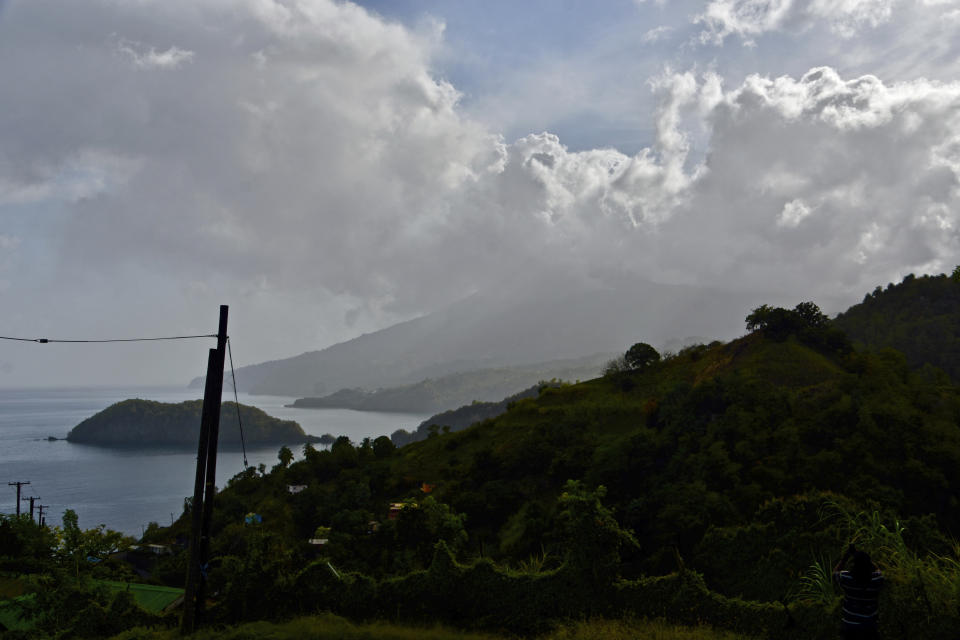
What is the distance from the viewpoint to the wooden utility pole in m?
14.9

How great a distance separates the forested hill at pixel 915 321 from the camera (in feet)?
242

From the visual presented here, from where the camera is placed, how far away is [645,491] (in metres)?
43.1

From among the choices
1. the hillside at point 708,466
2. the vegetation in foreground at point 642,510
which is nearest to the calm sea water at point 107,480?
the vegetation in foreground at point 642,510

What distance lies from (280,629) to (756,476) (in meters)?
32.5

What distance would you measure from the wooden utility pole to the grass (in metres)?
0.86

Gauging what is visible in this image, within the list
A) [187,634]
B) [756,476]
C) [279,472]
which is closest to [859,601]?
[187,634]

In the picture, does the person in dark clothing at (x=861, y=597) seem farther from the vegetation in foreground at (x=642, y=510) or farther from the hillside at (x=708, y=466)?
the hillside at (x=708, y=466)

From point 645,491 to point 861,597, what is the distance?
37.0 metres

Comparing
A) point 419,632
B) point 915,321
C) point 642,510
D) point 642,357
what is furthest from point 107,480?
point 915,321

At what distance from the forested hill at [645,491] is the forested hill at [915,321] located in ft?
35.9

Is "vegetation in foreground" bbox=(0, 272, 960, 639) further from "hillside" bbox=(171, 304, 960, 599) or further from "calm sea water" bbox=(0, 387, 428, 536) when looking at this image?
"calm sea water" bbox=(0, 387, 428, 536)

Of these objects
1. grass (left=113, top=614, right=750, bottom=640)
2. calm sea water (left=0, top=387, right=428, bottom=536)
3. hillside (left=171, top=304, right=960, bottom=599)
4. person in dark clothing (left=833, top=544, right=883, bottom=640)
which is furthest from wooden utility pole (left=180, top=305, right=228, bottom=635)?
calm sea water (left=0, top=387, right=428, bottom=536)

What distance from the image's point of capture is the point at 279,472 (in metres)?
78.4

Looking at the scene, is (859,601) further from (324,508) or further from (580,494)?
(324,508)
